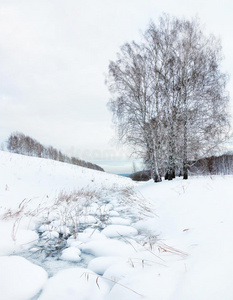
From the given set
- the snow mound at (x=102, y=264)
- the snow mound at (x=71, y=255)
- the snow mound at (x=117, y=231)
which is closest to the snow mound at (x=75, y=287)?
the snow mound at (x=102, y=264)

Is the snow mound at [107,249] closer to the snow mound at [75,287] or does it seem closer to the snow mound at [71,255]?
the snow mound at [71,255]

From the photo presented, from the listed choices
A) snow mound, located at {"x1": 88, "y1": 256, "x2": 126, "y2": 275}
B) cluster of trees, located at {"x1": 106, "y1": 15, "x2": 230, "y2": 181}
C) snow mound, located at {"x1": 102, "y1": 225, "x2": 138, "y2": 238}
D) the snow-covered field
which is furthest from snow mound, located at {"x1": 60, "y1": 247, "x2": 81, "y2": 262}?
cluster of trees, located at {"x1": 106, "y1": 15, "x2": 230, "y2": 181}

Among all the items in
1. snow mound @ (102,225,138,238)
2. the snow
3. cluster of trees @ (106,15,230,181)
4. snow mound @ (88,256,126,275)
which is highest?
cluster of trees @ (106,15,230,181)

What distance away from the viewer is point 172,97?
7.98 m

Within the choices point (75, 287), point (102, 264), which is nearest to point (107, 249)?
point (102, 264)

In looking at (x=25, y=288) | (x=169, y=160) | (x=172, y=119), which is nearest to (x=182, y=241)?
(x=25, y=288)

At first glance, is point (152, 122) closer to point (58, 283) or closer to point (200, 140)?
point (200, 140)

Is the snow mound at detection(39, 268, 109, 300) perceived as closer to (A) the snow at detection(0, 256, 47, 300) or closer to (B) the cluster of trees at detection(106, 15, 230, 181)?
(A) the snow at detection(0, 256, 47, 300)

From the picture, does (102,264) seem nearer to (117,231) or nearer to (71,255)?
(71,255)

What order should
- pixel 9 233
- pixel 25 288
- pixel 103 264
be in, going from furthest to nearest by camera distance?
pixel 9 233 < pixel 103 264 < pixel 25 288

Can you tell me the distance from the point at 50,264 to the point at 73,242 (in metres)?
0.43

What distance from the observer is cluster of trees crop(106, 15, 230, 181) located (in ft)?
23.8

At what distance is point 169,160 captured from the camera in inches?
297

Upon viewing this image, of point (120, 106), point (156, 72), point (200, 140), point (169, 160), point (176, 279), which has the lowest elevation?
point (176, 279)
